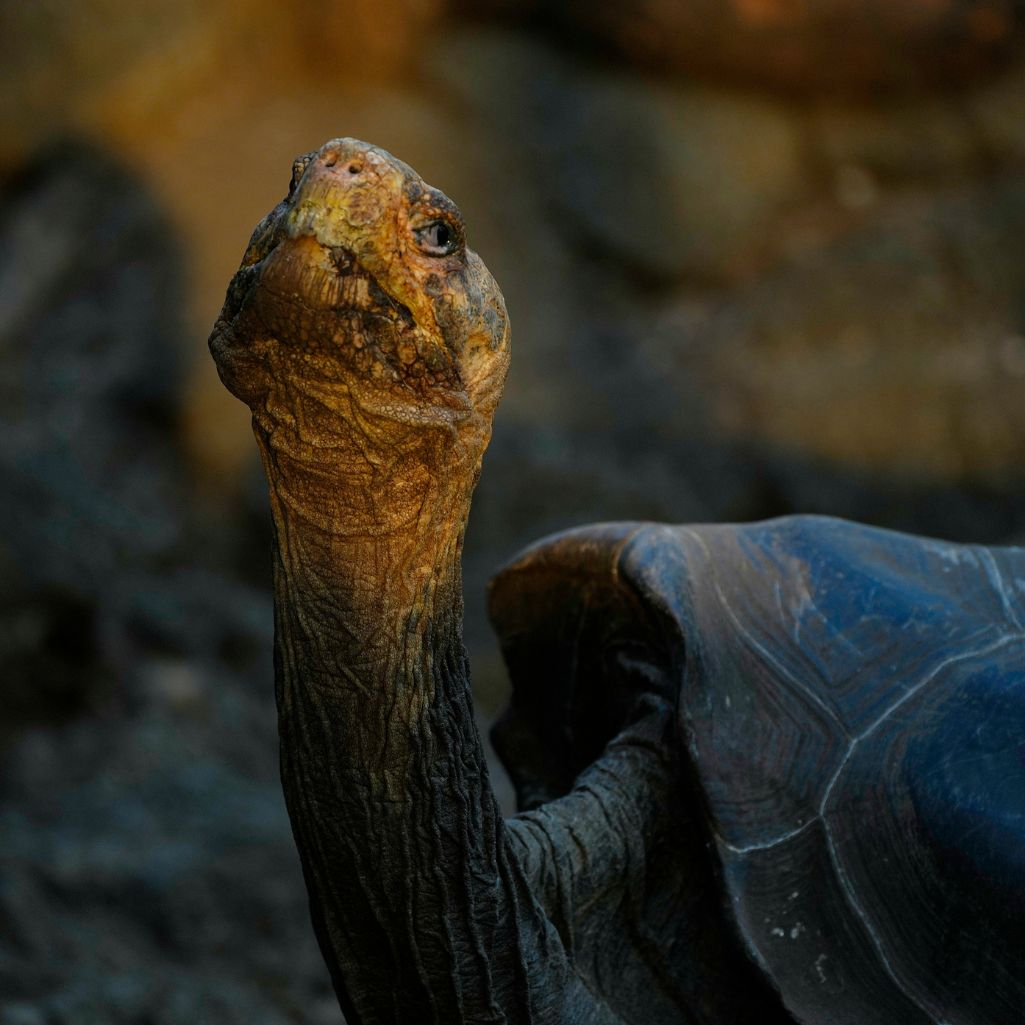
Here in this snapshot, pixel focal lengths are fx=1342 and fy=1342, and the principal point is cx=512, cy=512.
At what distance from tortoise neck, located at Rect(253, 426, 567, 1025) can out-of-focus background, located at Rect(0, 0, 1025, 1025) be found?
3.27 meters

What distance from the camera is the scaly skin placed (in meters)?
1.47

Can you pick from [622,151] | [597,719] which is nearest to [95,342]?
[622,151]

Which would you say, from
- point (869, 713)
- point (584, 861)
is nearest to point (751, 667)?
point (869, 713)

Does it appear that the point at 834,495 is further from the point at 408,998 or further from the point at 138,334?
the point at 408,998

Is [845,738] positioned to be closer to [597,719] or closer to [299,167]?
[597,719]

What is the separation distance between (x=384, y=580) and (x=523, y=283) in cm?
511

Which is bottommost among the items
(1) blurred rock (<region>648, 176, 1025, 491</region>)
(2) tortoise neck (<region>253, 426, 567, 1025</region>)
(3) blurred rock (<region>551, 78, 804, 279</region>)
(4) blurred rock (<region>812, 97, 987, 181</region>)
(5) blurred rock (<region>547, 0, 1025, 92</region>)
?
(2) tortoise neck (<region>253, 426, 567, 1025</region>)

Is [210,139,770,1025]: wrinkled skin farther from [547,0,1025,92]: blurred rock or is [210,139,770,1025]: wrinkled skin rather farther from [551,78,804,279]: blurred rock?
[547,0,1025,92]: blurred rock

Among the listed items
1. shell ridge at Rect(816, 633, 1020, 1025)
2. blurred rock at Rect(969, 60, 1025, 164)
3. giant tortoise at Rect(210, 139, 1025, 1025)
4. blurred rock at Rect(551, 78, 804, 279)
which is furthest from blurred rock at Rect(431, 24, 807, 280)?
shell ridge at Rect(816, 633, 1020, 1025)

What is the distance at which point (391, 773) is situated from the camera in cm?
171

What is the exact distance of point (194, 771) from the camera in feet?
16.7

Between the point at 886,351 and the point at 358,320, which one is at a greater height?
the point at 886,351

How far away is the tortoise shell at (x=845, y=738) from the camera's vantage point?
1.91 metres

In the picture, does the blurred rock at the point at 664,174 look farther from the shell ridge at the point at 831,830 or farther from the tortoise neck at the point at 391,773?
the tortoise neck at the point at 391,773
